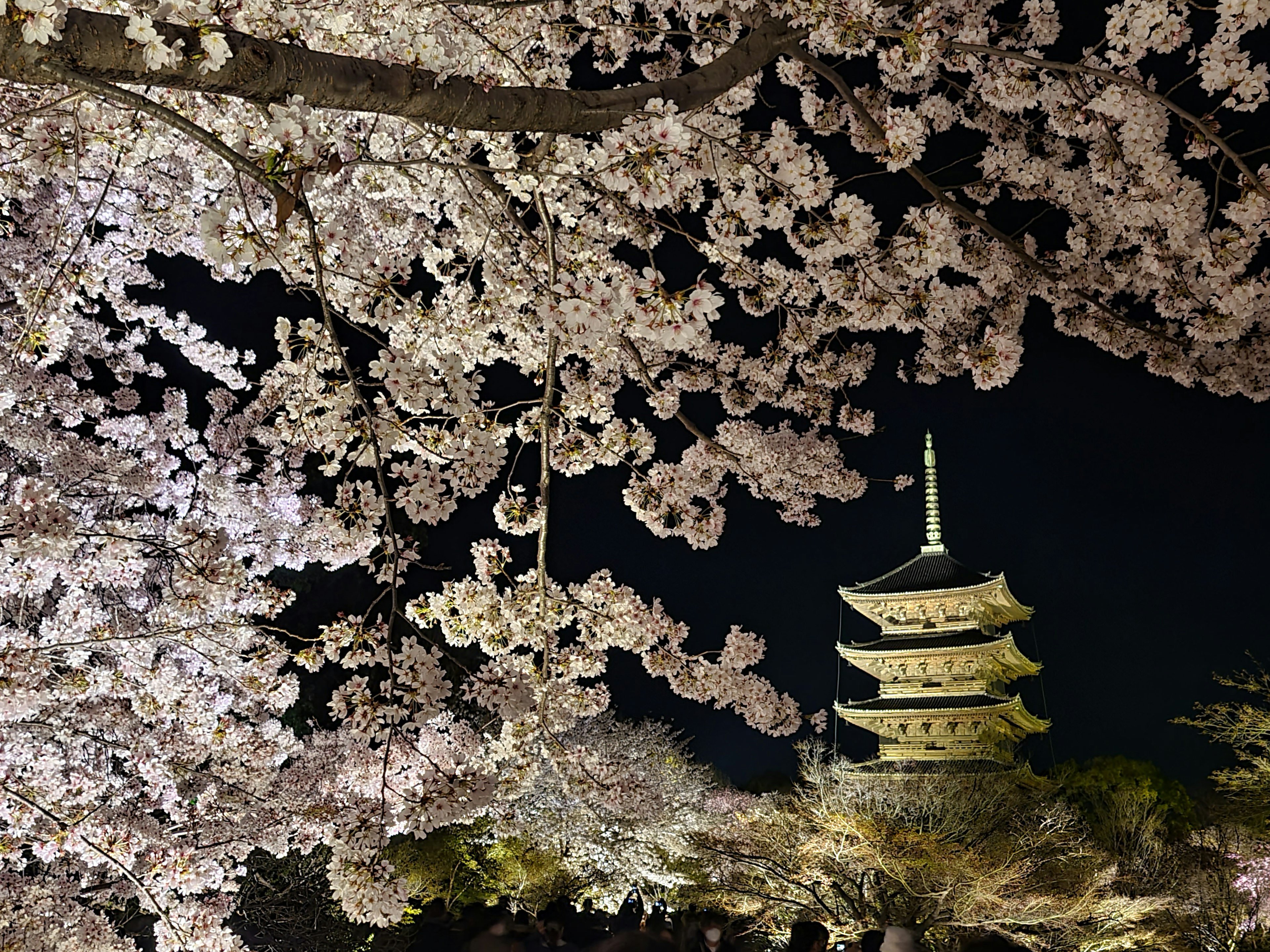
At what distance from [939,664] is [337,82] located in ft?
89.7

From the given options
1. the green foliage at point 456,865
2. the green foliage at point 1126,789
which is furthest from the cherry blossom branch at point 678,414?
the green foliage at point 1126,789

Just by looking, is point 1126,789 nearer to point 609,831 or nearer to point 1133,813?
point 1133,813

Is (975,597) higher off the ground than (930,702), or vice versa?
(975,597)

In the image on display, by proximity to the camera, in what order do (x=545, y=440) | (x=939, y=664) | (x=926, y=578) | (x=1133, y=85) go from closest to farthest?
(x=1133, y=85), (x=545, y=440), (x=939, y=664), (x=926, y=578)

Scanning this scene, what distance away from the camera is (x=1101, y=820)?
23.1 meters

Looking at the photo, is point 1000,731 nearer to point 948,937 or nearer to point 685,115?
point 948,937

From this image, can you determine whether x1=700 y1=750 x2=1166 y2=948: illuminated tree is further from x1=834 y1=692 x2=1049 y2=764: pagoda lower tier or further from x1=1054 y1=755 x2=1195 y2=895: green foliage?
x1=834 y1=692 x2=1049 y2=764: pagoda lower tier

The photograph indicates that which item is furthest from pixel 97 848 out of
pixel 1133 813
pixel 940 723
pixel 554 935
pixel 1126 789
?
pixel 1126 789

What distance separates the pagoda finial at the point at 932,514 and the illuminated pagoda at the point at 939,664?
1.61 feet

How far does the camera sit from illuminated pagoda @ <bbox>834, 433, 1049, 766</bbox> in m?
25.5

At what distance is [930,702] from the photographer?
85.4 ft

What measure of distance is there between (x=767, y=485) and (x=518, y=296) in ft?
7.45

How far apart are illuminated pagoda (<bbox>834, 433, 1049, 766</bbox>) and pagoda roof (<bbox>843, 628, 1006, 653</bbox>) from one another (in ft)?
0.10

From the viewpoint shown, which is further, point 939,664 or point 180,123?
point 939,664
